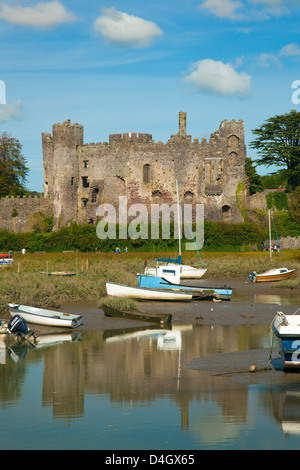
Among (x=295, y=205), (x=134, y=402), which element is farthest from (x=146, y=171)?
(x=134, y=402)

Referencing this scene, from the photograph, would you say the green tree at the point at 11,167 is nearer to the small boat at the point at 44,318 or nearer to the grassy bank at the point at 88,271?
the grassy bank at the point at 88,271

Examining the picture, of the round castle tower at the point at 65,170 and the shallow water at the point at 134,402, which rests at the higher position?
the round castle tower at the point at 65,170

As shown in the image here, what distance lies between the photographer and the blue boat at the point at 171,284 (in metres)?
34.5

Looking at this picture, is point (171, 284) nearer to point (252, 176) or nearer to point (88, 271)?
point (88, 271)

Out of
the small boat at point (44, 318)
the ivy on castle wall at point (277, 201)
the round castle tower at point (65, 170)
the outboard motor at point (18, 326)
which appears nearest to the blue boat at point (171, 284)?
the small boat at point (44, 318)

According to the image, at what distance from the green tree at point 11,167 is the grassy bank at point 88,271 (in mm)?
19906

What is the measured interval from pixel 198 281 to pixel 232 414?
33.0m

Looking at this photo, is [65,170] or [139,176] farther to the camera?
[65,170]

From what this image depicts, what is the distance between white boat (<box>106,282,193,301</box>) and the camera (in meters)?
32.2

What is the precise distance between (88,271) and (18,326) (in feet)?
66.2

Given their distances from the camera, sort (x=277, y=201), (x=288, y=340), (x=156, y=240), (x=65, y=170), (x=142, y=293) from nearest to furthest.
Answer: (x=288, y=340)
(x=142, y=293)
(x=156, y=240)
(x=277, y=201)
(x=65, y=170)

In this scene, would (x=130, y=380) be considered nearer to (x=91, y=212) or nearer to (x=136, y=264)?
(x=136, y=264)

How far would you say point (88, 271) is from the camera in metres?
42.5

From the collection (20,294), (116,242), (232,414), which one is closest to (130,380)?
(232,414)
